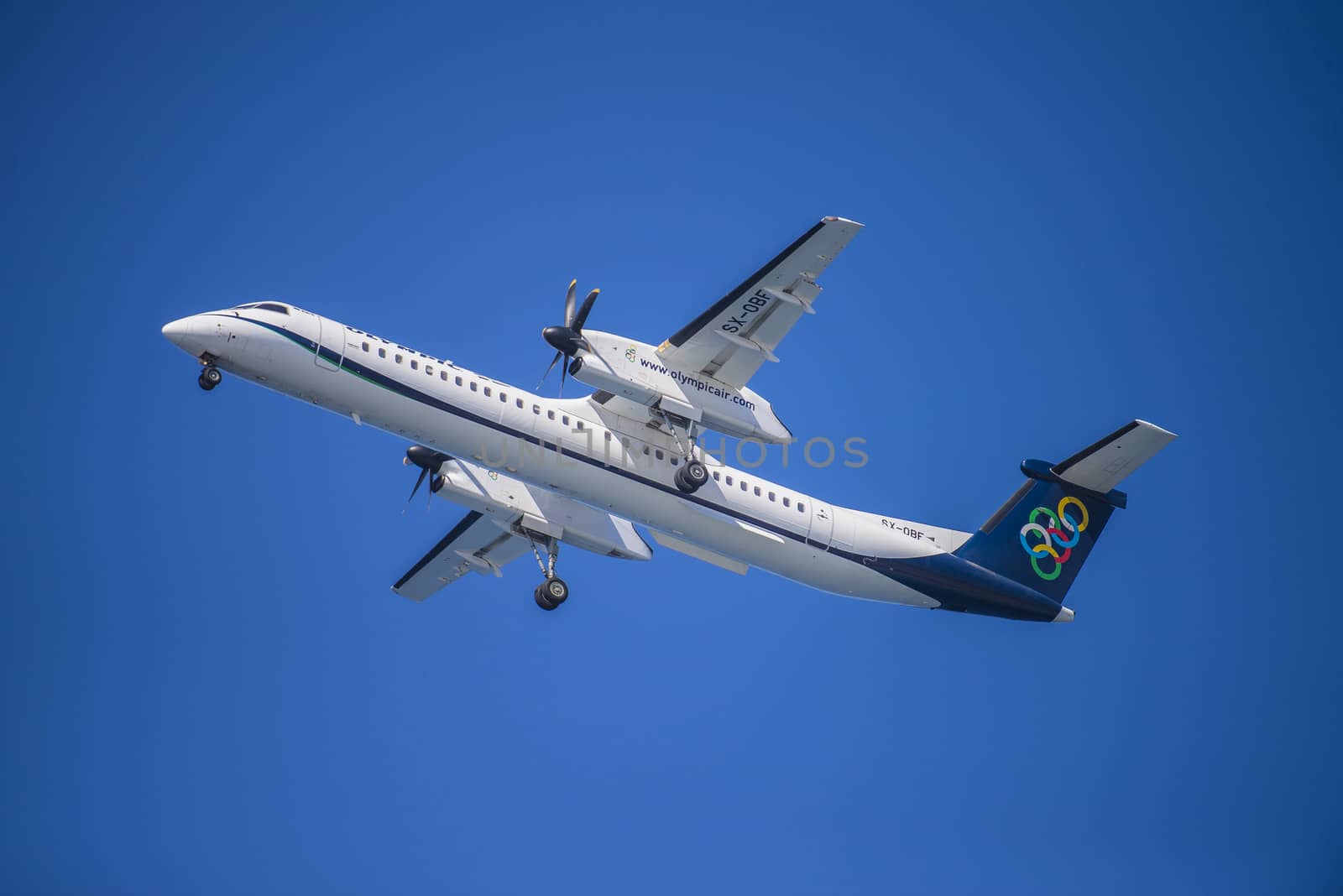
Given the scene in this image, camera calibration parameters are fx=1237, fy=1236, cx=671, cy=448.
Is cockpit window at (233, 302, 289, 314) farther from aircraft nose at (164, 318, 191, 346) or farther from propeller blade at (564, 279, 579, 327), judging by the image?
propeller blade at (564, 279, 579, 327)

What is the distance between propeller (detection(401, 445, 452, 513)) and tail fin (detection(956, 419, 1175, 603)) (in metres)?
9.10

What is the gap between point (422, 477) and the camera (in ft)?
70.7

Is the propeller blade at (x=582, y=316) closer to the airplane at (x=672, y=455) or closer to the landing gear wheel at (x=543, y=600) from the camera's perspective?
the airplane at (x=672, y=455)

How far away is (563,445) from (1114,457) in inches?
368

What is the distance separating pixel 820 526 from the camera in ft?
67.5

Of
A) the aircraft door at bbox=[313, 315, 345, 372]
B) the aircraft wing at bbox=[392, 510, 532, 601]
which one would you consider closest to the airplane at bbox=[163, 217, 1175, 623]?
the aircraft door at bbox=[313, 315, 345, 372]

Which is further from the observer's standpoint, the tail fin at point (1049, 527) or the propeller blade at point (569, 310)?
the tail fin at point (1049, 527)

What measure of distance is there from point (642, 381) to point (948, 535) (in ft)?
21.1

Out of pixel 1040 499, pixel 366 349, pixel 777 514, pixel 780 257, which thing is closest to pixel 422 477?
pixel 366 349

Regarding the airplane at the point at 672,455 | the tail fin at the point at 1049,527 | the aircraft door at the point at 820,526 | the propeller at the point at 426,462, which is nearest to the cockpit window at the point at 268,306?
the airplane at the point at 672,455

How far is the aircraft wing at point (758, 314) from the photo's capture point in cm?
1798

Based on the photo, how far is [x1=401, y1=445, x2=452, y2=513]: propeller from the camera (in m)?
21.0

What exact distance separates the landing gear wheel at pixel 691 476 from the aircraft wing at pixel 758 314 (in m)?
1.41

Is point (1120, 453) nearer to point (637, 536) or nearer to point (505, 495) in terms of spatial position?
point (637, 536)
